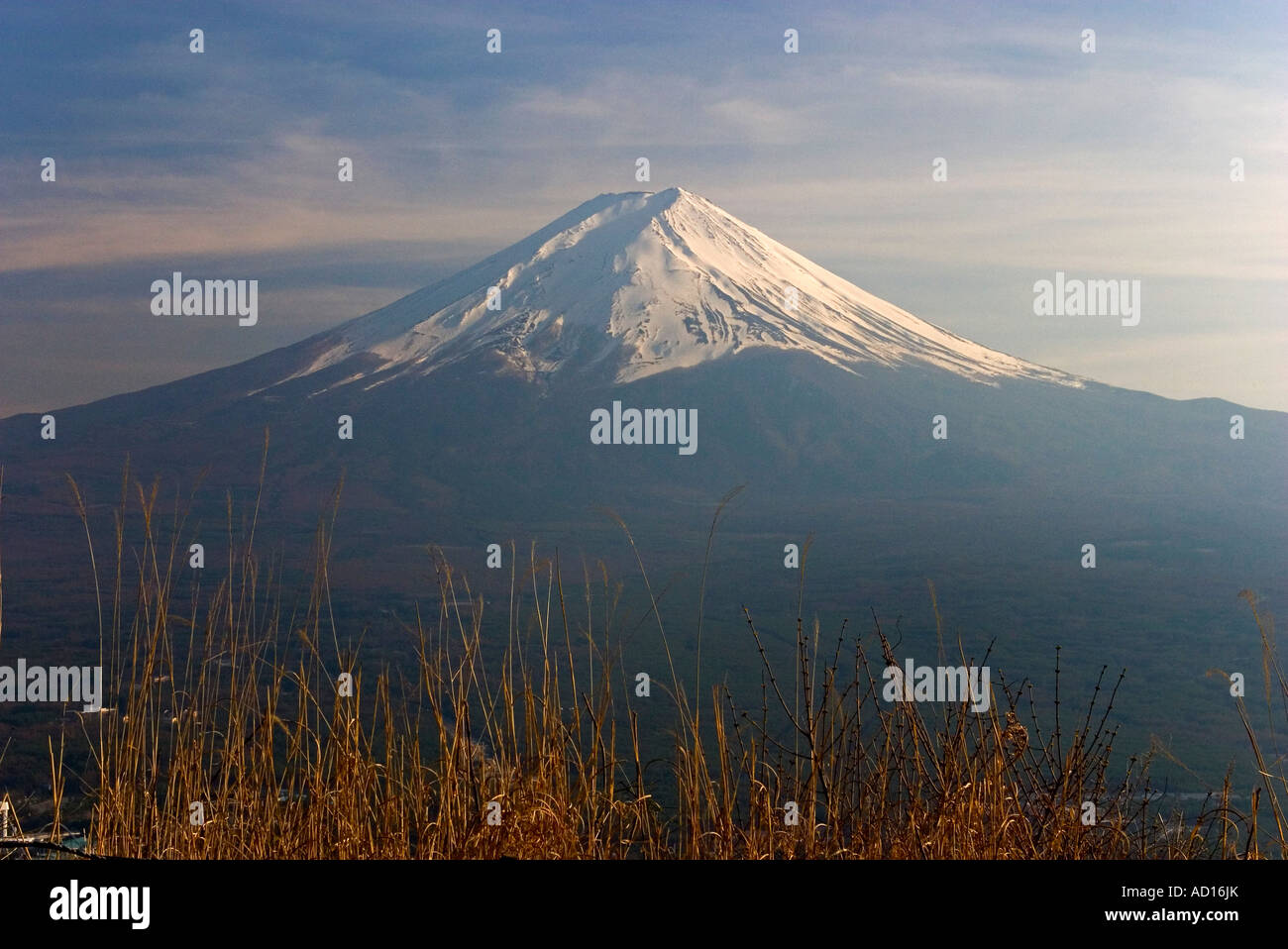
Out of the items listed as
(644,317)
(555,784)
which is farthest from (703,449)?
(555,784)

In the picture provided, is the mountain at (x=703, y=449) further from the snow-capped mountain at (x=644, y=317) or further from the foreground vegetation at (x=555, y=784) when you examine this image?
the foreground vegetation at (x=555, y=784)

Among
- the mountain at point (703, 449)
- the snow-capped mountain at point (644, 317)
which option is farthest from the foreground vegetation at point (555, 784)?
the snow-capped mountain at point (644, 317)

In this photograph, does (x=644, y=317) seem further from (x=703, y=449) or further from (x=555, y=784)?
(x=555, y=784)

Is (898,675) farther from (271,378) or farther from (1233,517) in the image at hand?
(271,378)

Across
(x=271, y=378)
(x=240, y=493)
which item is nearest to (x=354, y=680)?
(x=240, y=493)

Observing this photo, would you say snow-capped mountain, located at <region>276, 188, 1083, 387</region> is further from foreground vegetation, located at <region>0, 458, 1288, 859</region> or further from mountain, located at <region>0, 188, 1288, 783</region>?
foreground vegetation, located at <region>0, 458, 1288, 859</region>

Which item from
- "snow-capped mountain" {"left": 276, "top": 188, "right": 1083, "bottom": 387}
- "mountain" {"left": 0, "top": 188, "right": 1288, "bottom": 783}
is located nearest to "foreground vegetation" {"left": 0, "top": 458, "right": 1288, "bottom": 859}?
"mountain" {"left": 0, "top": 188, "right": 1288, "bottom": 783}
